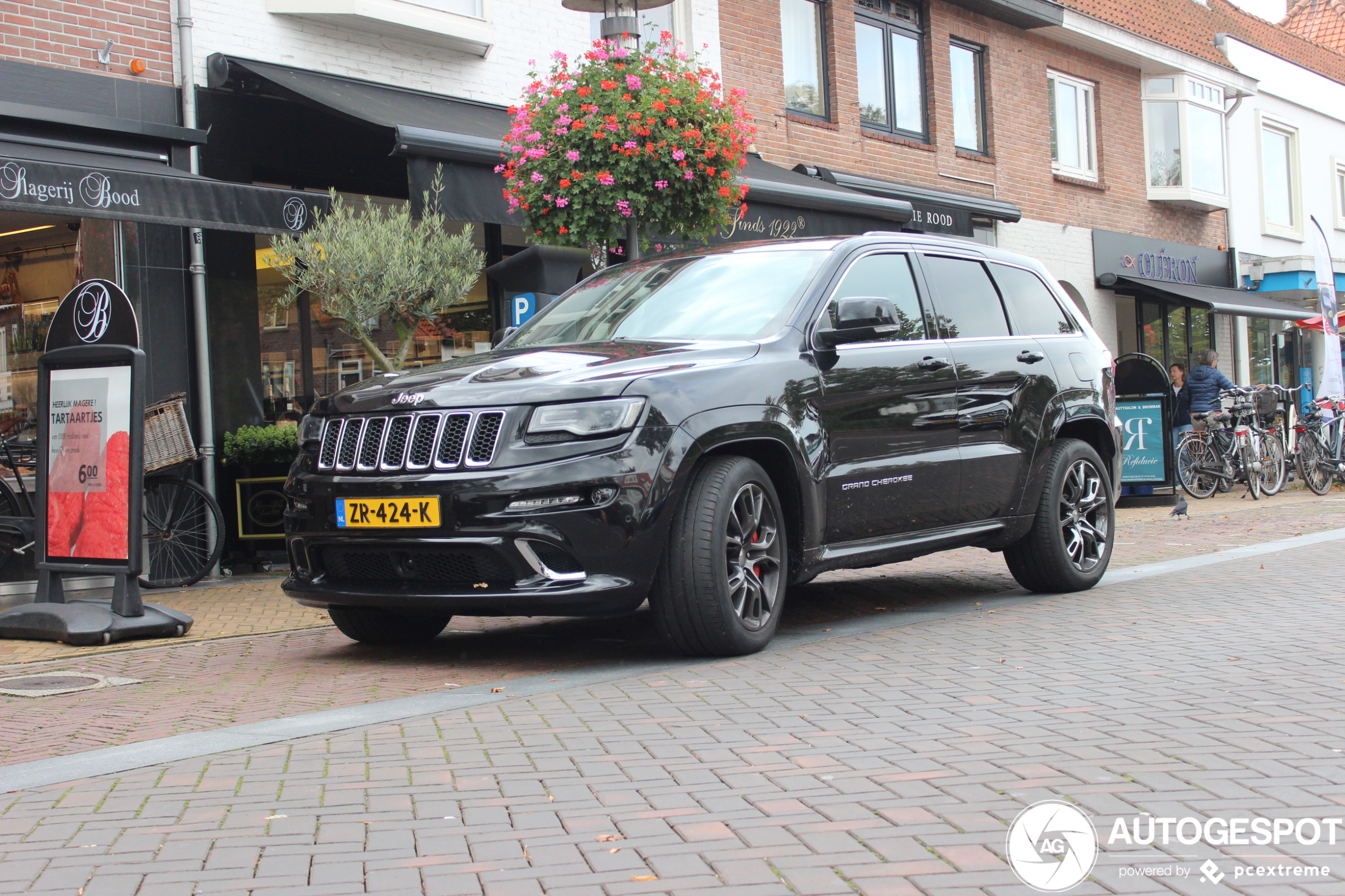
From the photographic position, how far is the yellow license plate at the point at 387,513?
5.41 m

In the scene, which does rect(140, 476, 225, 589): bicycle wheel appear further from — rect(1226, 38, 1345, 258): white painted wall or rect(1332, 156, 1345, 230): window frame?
rect(1332, 156, 1345, 230): window frame

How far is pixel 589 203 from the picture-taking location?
1012cm

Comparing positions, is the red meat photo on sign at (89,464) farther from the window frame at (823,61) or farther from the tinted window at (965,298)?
the window frame at (823,61)

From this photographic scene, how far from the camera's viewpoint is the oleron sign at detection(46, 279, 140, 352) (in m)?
7.29

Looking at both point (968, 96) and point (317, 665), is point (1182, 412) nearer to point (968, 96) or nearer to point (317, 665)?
point (968, 96)

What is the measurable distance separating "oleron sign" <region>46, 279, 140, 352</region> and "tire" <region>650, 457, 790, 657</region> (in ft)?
11.1

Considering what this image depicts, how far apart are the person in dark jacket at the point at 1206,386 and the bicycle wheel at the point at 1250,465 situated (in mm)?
1125

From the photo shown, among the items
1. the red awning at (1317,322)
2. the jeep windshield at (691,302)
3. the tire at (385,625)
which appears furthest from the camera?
the red awning at (1317,322)

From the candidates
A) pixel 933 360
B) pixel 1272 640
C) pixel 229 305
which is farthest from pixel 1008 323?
pixel 229 305

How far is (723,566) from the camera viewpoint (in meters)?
5.56

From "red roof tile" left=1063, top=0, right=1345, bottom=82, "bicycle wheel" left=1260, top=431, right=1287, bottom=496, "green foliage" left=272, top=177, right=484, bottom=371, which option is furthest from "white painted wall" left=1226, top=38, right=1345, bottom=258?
"green foliage" left=272, top=177, right=484, bottom=371

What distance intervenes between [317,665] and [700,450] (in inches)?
79.6

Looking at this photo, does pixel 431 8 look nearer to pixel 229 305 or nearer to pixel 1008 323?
pixel 229 305

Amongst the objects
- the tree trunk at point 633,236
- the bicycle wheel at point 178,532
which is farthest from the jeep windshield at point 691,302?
the bicycle wheel at point 178,532
